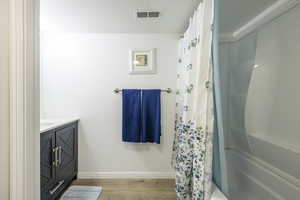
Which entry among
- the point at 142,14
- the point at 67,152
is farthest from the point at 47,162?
the point at 142,14

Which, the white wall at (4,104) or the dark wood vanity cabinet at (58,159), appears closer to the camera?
the white wall at (4,104)

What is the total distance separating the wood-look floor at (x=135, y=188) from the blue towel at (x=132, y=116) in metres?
0.60

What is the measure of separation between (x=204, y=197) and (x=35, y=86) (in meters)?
1.31

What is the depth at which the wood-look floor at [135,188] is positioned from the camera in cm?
211

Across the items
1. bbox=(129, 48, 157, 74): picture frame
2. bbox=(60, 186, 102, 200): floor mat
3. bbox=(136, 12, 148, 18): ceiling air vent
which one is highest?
bbox=(136, 12, 148, 18): ceiling air vent

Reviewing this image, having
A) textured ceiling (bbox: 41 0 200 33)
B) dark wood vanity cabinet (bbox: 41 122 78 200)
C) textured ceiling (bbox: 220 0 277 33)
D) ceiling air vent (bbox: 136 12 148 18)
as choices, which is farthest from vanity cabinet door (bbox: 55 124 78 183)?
textured ceiling (bbox: 220 0 277 33)

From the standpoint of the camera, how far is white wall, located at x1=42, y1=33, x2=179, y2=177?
2.55 metres

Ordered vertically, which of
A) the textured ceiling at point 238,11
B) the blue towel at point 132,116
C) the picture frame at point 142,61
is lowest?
the blue towel at point 132,116

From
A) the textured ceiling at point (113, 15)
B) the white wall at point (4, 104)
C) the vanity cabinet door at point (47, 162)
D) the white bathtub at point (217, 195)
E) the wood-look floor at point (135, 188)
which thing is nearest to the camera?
the white wall at point (4, 104)

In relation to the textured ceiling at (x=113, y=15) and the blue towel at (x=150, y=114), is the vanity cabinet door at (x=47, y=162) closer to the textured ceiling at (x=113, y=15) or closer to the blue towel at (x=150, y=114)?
the blue towel at (x=150, y=114)

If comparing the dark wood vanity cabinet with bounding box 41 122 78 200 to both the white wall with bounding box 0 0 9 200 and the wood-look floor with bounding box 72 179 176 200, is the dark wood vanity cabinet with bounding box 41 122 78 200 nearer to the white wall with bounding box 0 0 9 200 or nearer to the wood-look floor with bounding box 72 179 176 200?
the wood-look floor with bounding box 72 179 176 200

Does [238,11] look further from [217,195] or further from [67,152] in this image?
[67,152]

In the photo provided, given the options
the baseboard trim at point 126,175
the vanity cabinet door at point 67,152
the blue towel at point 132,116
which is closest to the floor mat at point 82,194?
the vanity cabinet door at point 67,152

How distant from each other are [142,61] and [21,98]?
76.3 inches
